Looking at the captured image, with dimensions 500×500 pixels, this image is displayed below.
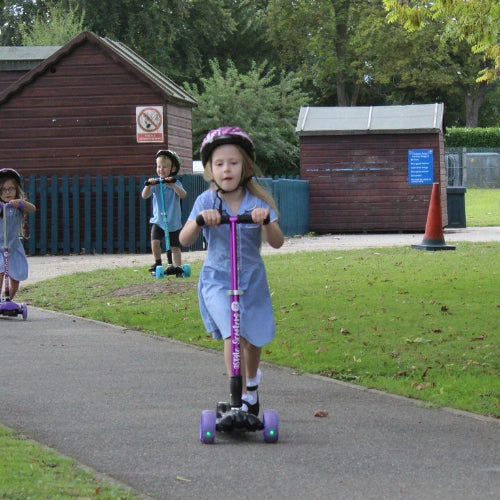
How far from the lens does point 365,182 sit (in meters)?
29.2

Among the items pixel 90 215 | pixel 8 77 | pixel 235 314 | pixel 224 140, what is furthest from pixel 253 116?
pixel 235 314

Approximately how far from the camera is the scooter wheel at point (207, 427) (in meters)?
6.16

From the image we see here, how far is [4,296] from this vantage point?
472 inches

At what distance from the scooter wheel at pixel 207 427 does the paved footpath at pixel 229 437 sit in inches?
2.3

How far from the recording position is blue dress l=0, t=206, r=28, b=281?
11820mm

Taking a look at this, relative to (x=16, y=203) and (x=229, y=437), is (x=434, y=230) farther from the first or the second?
(x=229, y=437)

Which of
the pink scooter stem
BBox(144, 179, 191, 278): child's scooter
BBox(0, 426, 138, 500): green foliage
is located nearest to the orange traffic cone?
BBox(144, 179, 191, 278): child's scooter

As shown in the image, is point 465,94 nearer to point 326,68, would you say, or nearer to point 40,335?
point 326,68

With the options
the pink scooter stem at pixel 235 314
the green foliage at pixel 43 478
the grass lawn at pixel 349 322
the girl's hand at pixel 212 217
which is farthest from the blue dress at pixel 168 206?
the green foliage at pixel 43 478

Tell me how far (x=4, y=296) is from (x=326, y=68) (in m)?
58.0

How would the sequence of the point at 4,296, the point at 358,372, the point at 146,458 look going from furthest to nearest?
the point at 4,296 < the point at 358,372 < the point at 146,458

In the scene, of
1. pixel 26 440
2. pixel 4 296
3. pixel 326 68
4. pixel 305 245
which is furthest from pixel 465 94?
pixel 26 440

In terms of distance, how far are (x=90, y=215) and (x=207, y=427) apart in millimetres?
16059

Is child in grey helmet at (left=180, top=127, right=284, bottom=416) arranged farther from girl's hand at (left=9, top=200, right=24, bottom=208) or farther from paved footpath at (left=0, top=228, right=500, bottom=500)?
girl's hand at (left=9, top=200, right=24, bottom=208)
